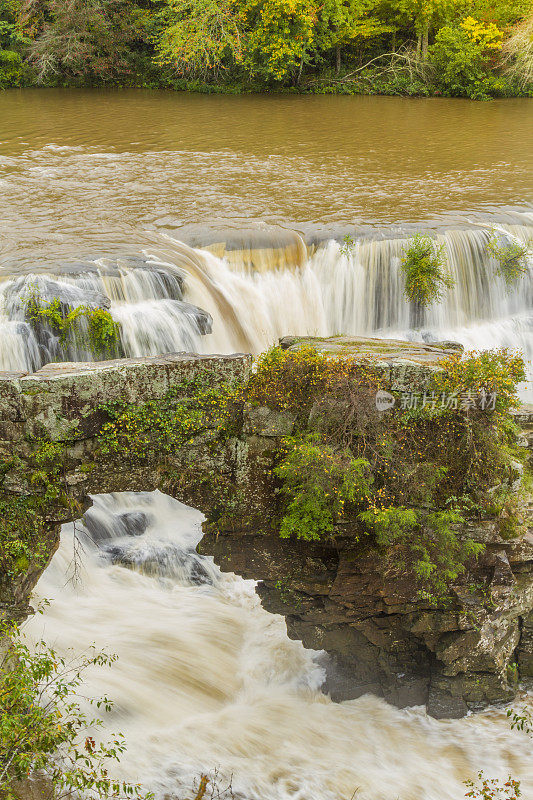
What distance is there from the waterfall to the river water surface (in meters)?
0.05

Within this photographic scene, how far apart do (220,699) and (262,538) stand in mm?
2615

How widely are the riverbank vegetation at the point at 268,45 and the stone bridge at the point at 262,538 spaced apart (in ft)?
69.6

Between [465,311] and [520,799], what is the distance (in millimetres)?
9409

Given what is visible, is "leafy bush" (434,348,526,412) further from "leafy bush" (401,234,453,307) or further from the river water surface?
"leafy bush" (401,234,453,307)

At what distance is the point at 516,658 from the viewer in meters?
10.4

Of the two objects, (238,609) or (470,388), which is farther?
(238,609)

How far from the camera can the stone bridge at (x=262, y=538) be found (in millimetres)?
8406

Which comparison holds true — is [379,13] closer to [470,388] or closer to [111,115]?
[111,115]

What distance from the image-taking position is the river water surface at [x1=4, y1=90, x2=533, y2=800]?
380 inches

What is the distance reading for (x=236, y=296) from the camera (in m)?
14.0

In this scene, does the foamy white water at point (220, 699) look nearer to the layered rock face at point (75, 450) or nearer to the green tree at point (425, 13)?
the layered rock face at point (75, 450)

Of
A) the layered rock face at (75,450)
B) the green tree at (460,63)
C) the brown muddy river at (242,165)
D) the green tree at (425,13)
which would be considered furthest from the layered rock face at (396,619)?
the green tree at (425,13)

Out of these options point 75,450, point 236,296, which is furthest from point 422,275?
point 75,450

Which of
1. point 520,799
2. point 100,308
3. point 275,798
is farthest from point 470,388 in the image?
point 100,308
